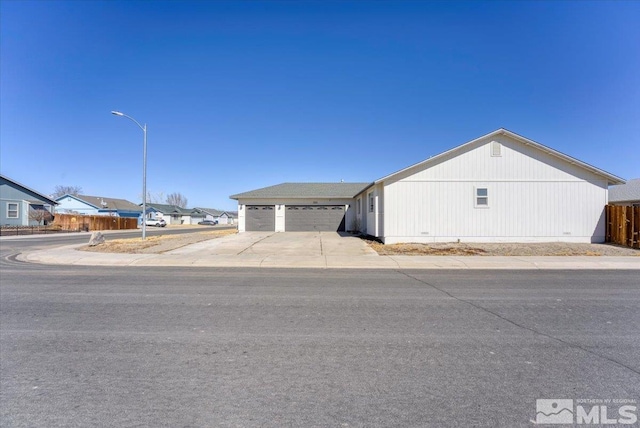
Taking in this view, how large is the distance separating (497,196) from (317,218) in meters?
16.5

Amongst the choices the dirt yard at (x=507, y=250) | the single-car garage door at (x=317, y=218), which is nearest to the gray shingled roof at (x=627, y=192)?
the dirt yard at (x=507, y=250)

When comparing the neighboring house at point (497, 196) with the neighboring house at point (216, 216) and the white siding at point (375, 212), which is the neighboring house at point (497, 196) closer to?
the white siding at point (375, 212)

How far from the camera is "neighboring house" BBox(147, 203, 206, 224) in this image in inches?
3347

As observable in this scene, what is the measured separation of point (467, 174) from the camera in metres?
19.1

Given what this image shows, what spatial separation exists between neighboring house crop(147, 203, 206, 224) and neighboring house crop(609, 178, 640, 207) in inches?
3261

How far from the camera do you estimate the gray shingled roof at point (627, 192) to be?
30311 mm

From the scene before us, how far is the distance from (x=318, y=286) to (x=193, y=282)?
3.26m

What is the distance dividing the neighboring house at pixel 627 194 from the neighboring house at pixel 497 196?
15.1 meters

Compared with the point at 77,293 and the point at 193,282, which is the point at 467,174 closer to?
the point at 193,282

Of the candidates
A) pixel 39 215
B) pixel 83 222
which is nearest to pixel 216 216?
pixel 83 222

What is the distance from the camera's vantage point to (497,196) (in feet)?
62.1

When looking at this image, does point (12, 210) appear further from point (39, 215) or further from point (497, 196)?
point (497, 196)

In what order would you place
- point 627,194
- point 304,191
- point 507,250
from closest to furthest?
1. point 507,250
2. point 627,194
3. point 304,191

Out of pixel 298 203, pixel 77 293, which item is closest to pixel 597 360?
pixel 77 293
